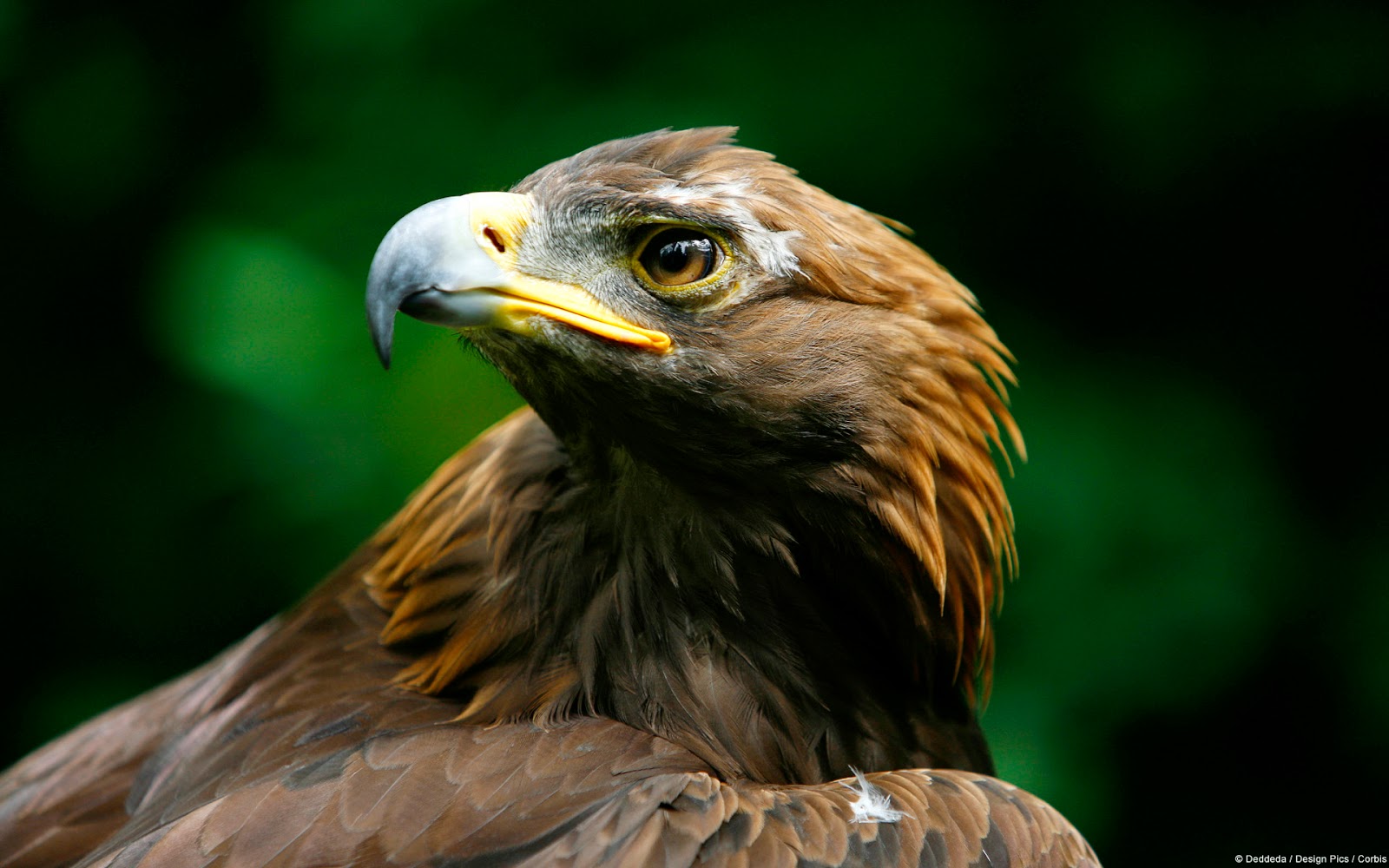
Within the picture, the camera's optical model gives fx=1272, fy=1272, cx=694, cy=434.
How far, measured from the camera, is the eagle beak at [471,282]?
1.87 m

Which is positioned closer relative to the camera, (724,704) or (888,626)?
(724,704)

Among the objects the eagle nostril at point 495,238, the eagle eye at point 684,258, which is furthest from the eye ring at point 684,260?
the eagle nostril at point 495,238

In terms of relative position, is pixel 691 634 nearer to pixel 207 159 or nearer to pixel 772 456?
pixel 772 456

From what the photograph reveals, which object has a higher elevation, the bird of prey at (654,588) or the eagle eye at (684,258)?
the eagle eye at (684,258)

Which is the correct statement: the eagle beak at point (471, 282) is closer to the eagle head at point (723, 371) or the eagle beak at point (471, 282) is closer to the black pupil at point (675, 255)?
the eagle head at point (723, 371)

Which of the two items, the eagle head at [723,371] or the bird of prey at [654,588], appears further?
the eagle head at [723,371]

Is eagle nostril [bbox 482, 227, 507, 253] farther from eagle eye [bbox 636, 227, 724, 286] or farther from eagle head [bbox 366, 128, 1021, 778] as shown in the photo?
eagle eye [bbox 636, 227, 724, 286]

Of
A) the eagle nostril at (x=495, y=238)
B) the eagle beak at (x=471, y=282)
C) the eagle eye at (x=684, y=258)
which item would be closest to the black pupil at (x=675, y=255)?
the eagle eye at (x=684, y=258)

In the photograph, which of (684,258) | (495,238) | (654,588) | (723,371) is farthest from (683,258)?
(654,588)

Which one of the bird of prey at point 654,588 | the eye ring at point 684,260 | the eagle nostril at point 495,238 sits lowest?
the bird of prey at point 654,588

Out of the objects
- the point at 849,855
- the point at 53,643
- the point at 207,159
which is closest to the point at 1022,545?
the point at 849,855

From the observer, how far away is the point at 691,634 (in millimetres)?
2150

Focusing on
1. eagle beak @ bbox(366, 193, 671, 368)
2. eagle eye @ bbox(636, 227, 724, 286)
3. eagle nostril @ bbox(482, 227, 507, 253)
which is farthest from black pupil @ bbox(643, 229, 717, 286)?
eagle nostril @ bbox(482, 227, 507, 253)

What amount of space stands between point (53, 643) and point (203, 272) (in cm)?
141
